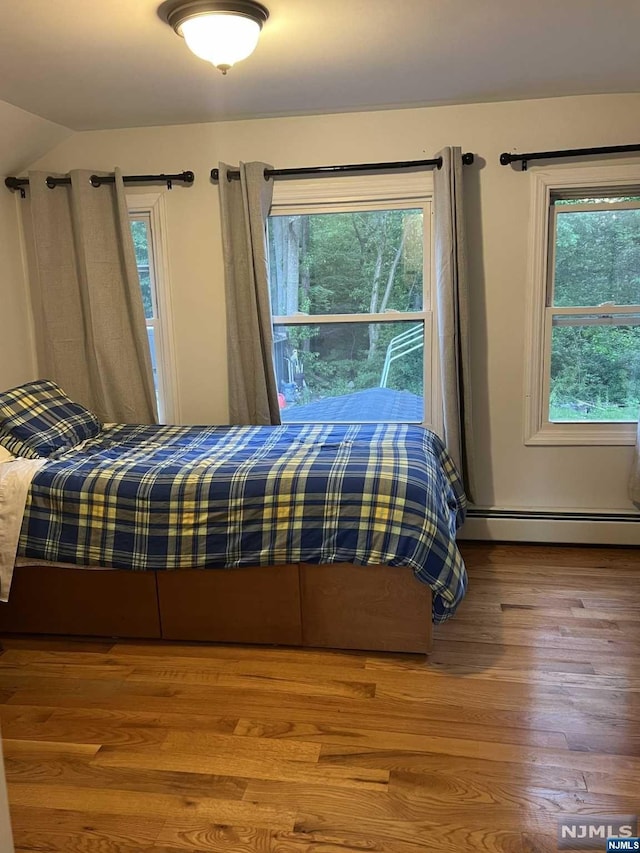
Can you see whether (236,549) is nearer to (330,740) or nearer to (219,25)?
(330,740)

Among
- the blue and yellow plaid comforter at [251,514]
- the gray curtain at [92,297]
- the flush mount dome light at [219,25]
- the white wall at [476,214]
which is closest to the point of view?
the flush mount dome light at [219,25]

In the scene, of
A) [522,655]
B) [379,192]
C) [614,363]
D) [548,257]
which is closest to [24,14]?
[379,192]

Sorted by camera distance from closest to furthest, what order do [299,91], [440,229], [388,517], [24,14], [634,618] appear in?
[24,14]
[388,517]
[634,618]
[299,91]
[440,229]

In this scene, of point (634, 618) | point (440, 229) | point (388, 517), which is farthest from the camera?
point (440, 229)

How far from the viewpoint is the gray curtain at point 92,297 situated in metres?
3.48

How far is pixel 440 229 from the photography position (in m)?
3.25

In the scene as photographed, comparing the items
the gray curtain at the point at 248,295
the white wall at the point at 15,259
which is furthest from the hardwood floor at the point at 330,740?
the white wall at the point at 15,259

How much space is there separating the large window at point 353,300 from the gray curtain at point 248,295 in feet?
0.57

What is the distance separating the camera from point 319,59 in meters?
2.62

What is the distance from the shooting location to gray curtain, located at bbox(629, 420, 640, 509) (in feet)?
10.9

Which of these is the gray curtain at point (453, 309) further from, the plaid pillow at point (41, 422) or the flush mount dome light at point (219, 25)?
the plaid pillow at point (41, 422)

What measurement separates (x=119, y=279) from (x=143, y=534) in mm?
1703

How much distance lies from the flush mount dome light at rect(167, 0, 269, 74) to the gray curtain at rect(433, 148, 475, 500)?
1.34 metres

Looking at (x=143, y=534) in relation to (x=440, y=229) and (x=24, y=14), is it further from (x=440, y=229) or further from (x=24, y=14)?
(x=440, y=229)
